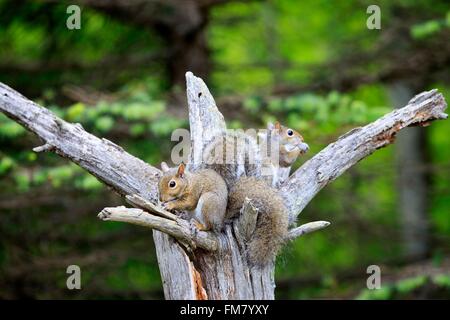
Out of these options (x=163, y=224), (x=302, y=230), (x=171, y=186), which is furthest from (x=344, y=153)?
(x=163, y=224)

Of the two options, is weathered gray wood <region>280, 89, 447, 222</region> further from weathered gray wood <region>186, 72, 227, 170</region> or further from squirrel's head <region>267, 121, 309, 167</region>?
squirrel's head <region>267, 121, 309, 167</region>

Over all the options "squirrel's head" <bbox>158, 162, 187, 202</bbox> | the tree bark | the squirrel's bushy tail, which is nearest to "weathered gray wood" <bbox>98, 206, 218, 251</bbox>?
the tree bark

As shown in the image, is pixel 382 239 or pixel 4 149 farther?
pixel 382 239

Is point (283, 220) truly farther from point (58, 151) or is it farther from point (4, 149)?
point (4, 149)

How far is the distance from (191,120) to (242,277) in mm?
1035

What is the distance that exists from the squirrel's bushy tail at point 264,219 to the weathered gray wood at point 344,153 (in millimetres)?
136

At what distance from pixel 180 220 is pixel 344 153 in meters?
1.06

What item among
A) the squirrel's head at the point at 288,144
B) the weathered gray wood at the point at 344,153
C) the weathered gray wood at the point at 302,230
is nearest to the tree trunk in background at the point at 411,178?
the squirrel's head at the point at 288,144

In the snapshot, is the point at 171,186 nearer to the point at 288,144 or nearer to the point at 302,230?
the point at 302,230

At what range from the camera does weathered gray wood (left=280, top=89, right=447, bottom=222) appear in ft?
13.4

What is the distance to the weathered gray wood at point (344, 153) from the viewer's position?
4.09 m

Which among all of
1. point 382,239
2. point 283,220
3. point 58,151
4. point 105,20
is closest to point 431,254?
point 382,239

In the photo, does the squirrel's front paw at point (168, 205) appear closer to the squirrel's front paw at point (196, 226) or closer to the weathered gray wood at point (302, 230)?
the squirrel's front paw at point (196, 226)

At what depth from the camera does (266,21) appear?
41.7ft
